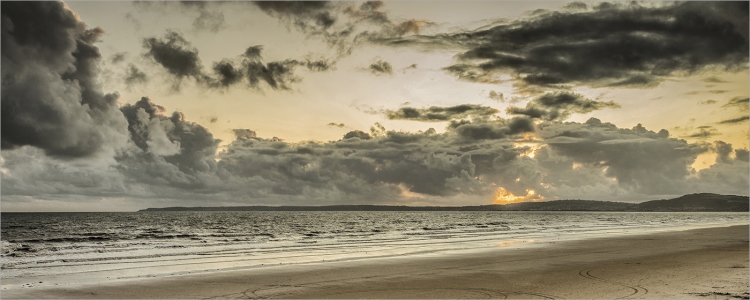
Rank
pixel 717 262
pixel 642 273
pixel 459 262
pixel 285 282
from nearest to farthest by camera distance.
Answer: pixel 285 282
pixel 642 273
pixel 717 262
pixel 459 262

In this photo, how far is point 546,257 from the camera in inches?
1064

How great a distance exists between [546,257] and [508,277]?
30.6 ft

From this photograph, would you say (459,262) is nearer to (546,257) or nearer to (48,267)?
(546,257)

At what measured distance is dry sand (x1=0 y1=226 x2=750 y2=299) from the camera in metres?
15.0

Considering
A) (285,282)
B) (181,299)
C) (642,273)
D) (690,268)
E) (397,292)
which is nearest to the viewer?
(181,299)

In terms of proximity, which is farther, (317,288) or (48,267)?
(48,267)

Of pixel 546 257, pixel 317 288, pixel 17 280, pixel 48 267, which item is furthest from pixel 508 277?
pixel 48 267

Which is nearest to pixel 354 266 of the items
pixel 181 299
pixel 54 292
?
pixel 181 299

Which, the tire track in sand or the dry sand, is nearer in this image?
the tire track in sand

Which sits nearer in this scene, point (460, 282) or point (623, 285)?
point (623, 285)

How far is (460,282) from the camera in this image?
17.6 m

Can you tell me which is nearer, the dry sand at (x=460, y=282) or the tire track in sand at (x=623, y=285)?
the tire track in sand at (x=623, y=285)

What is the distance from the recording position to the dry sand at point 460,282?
15047 mm

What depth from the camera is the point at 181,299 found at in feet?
48.3
